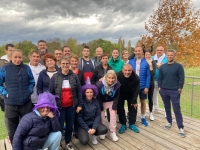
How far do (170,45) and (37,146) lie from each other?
1096cm

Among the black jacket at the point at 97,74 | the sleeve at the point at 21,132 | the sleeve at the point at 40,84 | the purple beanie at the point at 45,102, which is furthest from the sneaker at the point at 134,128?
the sleeve at the point at 21,132

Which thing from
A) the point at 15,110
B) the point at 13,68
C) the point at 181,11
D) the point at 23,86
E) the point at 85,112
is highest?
the point at 181,11

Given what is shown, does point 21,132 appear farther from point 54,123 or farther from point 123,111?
point 123,111

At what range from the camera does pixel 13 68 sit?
3180 millimetres

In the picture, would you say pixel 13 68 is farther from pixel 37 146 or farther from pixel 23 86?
pixel 37 146

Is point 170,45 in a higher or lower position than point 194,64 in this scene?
higher

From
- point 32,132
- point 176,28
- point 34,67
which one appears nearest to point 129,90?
point 34,67

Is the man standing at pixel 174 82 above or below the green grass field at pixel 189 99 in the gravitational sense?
above

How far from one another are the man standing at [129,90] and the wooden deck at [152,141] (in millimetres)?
292

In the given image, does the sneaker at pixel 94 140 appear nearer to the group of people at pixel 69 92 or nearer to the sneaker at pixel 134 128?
the group of people at pixel 69 92

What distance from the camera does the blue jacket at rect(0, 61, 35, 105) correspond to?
3.14m

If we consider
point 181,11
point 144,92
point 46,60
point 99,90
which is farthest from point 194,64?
point 46,60

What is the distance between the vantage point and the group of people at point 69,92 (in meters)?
2.96

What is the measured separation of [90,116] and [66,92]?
35.2 inches
